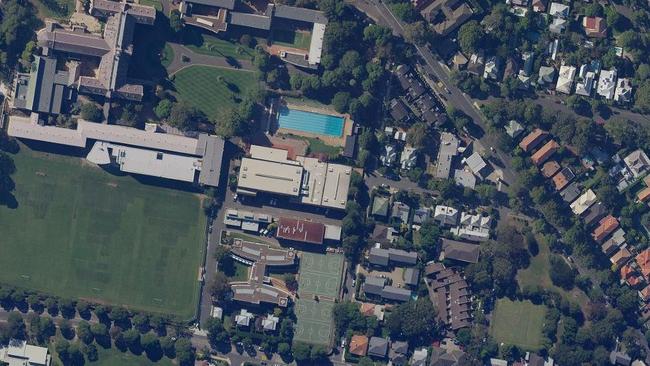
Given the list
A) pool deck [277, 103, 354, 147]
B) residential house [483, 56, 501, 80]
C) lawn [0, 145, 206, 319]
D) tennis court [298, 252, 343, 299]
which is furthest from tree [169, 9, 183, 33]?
residential house [483, 56, 501, 80]

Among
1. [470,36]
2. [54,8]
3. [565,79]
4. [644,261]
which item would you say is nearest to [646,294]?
[644,261]

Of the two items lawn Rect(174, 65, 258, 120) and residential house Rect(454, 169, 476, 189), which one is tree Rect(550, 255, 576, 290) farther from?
lawn Rect(174, 65, 258, 120)

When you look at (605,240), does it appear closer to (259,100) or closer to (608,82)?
(608,82)

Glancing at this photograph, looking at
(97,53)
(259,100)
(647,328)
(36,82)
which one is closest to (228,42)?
(259,100)

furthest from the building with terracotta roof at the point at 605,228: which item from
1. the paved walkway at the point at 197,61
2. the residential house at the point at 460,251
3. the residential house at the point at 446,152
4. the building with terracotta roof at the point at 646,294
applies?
the paved walkway at the point at 197,61

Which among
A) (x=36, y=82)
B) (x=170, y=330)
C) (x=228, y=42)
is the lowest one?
(x=170, y=330)

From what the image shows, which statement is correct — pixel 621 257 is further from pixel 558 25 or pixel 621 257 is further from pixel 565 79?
pixel 558 25

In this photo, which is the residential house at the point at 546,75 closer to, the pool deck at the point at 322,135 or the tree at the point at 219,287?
the pool deck at the point at 322,135
